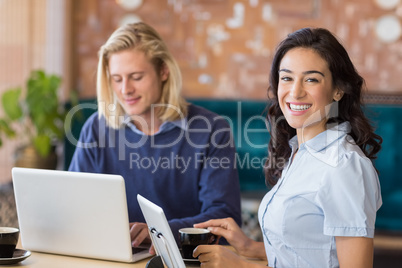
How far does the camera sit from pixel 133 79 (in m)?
2.32

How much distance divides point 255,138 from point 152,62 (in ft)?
6.93

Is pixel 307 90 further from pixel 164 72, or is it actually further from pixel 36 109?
pixel 36 109

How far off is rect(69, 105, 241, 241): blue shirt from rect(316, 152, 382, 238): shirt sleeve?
29.9 inches

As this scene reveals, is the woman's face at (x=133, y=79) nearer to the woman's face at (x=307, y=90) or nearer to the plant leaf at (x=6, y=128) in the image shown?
the woman's face at (x=307, y=90)

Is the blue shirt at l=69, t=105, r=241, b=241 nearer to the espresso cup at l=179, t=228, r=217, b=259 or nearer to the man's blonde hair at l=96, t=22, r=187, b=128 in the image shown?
the man's blonde hair at l=96, t=22, r=187, b=128

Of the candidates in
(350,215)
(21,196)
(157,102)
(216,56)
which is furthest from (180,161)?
(216,56)

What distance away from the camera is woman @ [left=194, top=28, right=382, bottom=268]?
1423 millimetres

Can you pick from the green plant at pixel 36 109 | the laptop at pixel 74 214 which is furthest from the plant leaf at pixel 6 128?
the laptop at pixel 74 214

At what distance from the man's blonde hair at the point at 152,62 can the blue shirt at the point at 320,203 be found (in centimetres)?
Result: 81

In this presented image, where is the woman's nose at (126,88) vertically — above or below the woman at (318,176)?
above

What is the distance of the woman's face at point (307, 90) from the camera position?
1644 mm

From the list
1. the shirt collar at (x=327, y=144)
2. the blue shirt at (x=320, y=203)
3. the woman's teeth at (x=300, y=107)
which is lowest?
the blue shirt at (x=320, y=203)

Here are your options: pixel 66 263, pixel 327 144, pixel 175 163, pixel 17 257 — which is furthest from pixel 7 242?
pixel 327 144

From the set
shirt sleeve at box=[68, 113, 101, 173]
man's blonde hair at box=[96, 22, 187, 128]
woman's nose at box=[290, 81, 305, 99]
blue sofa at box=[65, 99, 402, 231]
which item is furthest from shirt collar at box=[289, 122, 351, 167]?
blue sofa at box=[65, 99, 402, 231]
